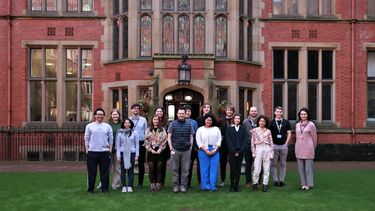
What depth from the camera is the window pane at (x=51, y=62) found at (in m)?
20.5

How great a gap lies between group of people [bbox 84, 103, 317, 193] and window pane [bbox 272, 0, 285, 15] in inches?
394

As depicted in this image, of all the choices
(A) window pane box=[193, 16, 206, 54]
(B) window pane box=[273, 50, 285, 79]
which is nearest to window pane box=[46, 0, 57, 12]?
(A) window pane box=[193, 16, 206, 54]

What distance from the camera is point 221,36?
1912 centimetres

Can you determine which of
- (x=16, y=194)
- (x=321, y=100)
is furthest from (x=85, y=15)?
(x=16, y=194)

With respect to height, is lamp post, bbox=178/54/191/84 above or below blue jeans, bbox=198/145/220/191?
above

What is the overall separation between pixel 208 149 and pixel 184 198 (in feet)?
4.81

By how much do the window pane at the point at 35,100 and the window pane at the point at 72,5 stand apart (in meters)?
2.96

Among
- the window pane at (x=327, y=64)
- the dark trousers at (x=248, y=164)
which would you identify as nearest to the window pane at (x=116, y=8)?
the window pane at (x=327, y=64)

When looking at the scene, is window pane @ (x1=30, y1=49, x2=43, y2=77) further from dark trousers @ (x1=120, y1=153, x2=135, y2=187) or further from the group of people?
dark trousers @ (x1=120, y1=153, x2=135, y2=187)

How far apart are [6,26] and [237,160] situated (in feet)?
41.0

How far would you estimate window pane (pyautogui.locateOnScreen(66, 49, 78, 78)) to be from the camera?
2047cm

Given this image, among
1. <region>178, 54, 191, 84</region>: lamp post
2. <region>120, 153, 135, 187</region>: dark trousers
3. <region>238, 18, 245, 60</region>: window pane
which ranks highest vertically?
<region>238, 18, 245, 60</region>: window pane

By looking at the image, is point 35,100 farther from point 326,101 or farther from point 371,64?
point 371,64

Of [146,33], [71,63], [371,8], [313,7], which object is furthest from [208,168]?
[371,8]
